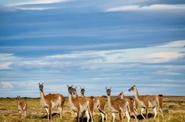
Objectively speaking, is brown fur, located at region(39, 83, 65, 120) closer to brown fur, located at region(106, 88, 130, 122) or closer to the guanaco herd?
the guanaco herd

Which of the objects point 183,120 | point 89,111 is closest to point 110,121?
point 89,111

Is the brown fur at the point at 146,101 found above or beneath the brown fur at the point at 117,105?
above

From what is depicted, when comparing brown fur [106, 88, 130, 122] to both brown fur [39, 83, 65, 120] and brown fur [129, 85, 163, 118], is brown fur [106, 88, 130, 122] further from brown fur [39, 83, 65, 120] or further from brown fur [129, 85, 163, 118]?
brown fur [39, 83, 65, 120]

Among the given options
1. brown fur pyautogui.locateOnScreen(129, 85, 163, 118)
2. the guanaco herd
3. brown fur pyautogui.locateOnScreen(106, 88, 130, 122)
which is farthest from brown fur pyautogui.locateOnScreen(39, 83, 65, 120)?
brown fur pyautogui.locateOnScreen(106, 88, 130, 122)

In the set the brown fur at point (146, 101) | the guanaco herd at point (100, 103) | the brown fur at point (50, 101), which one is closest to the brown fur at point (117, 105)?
the guanaco herd at point (100, 103)

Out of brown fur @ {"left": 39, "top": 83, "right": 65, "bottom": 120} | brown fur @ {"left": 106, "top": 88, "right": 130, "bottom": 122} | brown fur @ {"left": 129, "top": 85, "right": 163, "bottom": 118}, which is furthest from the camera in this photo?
brown fur @ {"left": 129, "top": 85, "right": 163, "bottom": 118}

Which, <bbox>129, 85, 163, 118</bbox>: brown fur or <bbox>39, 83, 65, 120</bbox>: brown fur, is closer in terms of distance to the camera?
<bbox>39, 83, 65, 120</bbox>: brown fur

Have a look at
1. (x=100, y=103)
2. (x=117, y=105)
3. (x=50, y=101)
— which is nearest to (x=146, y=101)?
(x=100, y=103)

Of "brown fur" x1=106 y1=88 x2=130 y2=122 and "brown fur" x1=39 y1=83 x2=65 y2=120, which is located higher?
"brown fur" x1=39 y1=83 x2=65 y2=120

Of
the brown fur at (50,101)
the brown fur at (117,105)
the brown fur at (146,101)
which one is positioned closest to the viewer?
the brown fur at (117,105)

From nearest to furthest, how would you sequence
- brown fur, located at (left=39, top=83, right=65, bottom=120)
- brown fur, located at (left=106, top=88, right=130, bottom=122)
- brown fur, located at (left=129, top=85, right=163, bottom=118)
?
brown fur, located at (left=106, top=88, right=130, bottom=122)
brown fur, located at (left=39, top=83, right=65, bottom=120)
brown fur, located at (left=129, top=85, right=163, bottom=118)

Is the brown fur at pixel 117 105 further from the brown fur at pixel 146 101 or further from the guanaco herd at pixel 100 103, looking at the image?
the brown fur at pixel 146 101

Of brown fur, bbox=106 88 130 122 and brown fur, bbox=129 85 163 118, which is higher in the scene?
brown fur, bbox=129 85 163 118

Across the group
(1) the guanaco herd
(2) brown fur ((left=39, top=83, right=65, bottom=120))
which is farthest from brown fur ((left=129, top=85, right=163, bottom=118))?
(2) brown fur ((left=39, top=83, right=65, bottom=120))
